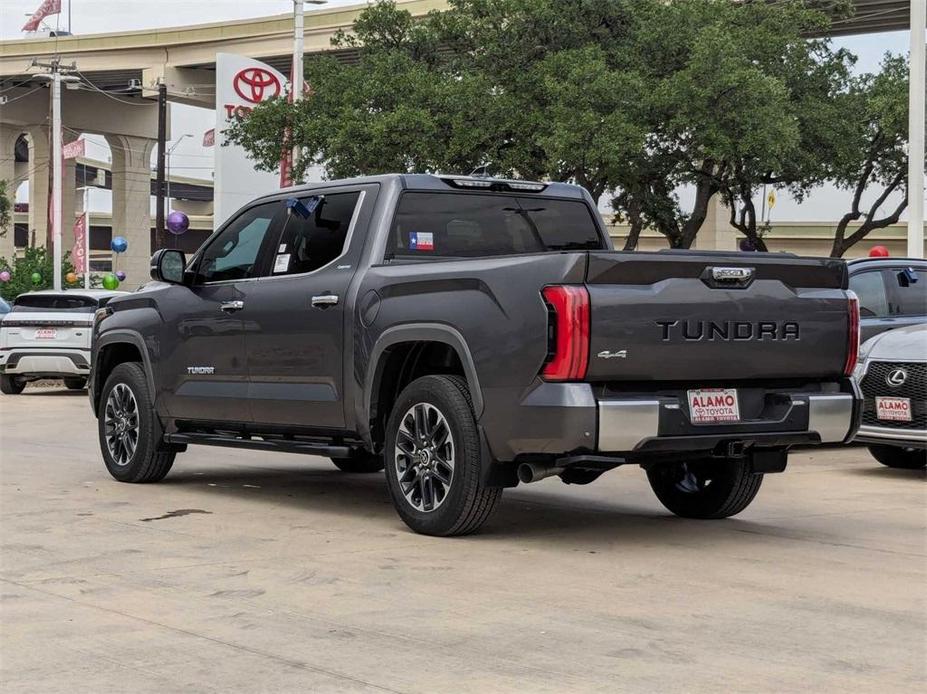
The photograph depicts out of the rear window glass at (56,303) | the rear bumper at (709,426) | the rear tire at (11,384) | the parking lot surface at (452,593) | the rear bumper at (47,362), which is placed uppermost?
the rear window glass at (56,303)

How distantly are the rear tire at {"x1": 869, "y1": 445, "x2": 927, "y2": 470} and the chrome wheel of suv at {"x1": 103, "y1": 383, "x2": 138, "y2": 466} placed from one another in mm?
6025

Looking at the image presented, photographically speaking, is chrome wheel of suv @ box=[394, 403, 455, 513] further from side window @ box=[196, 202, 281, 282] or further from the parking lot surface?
side window @ box=[196, 202, 281, 282]

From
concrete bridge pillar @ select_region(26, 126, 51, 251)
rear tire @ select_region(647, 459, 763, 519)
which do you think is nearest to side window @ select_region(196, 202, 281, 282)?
rear tire @ select_region(647, 459, 763, 519)

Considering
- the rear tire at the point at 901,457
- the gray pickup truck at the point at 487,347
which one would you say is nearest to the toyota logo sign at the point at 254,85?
the rear tire at the point at 901,457

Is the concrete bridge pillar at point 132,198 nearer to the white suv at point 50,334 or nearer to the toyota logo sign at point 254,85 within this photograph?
the toyota logo sign at point 254,85

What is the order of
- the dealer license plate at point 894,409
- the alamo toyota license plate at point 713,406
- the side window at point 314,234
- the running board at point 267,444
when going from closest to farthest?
the alamo toyota license plate at point 713,406 < the running board at point 267,444 < the side window at point 314,234 < the dealer license plate at point 894,409

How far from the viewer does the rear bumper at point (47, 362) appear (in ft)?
72.8

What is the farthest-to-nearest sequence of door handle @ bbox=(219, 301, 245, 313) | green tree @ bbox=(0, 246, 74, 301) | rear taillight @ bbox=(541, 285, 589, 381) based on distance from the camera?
green tree @ bbox=(0, 246, 74, 301) → door handle @ bbox=(219, 301, 245, 313) → rear taillight @ bbox=(541, 285, 589, 381)

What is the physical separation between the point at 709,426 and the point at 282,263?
317 centimetres

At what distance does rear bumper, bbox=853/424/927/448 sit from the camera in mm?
11297

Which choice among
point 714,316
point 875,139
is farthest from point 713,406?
point 875,139

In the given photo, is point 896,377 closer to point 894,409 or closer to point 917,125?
point 894,409

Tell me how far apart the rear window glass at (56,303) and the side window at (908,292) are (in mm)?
12913

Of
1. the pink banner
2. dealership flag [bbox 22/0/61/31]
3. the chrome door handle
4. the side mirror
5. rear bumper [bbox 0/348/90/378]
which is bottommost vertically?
rear bumper [bbox 0/348/90/378]
